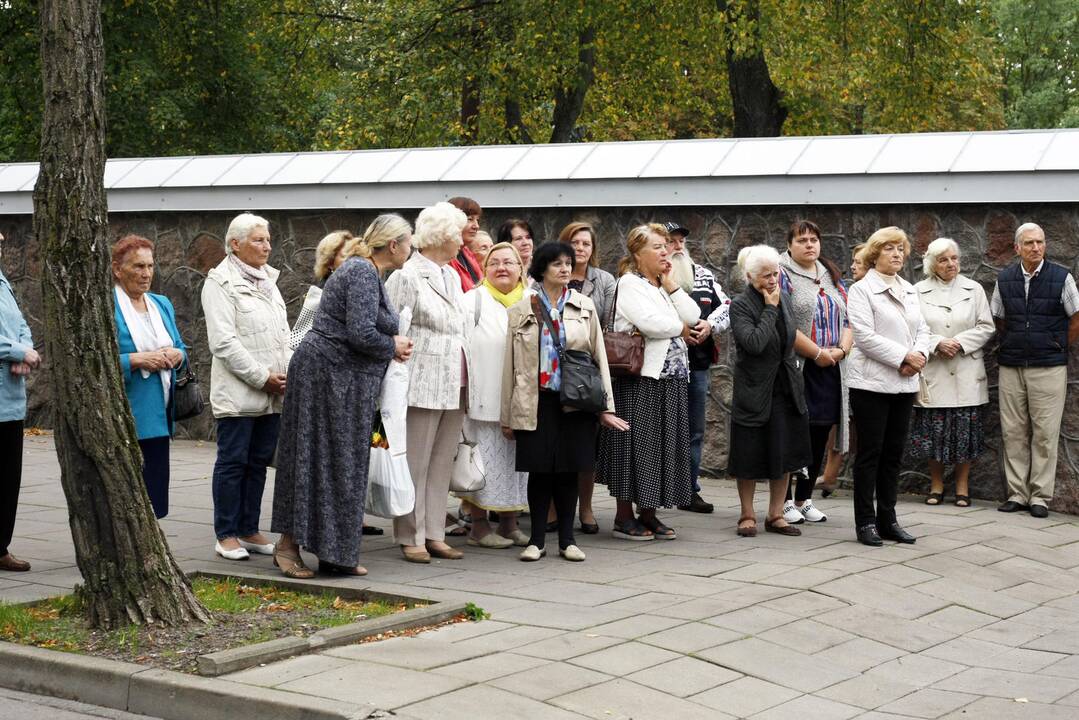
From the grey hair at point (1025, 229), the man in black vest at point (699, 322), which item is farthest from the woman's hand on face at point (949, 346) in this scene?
the man in black vest at point (699, 322)

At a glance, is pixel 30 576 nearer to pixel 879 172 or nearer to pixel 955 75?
pixel 879 172

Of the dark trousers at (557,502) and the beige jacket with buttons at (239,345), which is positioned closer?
the beige jacket with buttons at (239,345)

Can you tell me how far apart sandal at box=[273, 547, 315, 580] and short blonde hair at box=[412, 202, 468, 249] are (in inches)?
72.7

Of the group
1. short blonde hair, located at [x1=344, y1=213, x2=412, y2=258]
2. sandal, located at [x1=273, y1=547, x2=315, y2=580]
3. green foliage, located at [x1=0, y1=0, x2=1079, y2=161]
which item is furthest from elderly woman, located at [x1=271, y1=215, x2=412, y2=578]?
green foliage, located at [x1=0, y1=0, x2=1079, y2=161]

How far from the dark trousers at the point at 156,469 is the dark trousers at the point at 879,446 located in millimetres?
4039

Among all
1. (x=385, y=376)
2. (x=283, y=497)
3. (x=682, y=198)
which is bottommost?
(x=283, y=497)

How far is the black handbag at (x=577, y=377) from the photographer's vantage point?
26.1 ft

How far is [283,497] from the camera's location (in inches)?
294

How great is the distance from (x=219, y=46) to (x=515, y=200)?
17352mm

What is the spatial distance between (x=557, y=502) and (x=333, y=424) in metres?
1.47

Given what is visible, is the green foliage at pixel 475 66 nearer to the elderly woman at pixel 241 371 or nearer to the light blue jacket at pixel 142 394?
the elderly woman at pixel 241 371

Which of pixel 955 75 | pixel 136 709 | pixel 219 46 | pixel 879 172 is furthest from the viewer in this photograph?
pixel 219 46

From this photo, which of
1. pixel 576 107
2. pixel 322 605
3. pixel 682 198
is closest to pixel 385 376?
pixel 322 605

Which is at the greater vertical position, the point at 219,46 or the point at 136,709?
the point at 219,46
